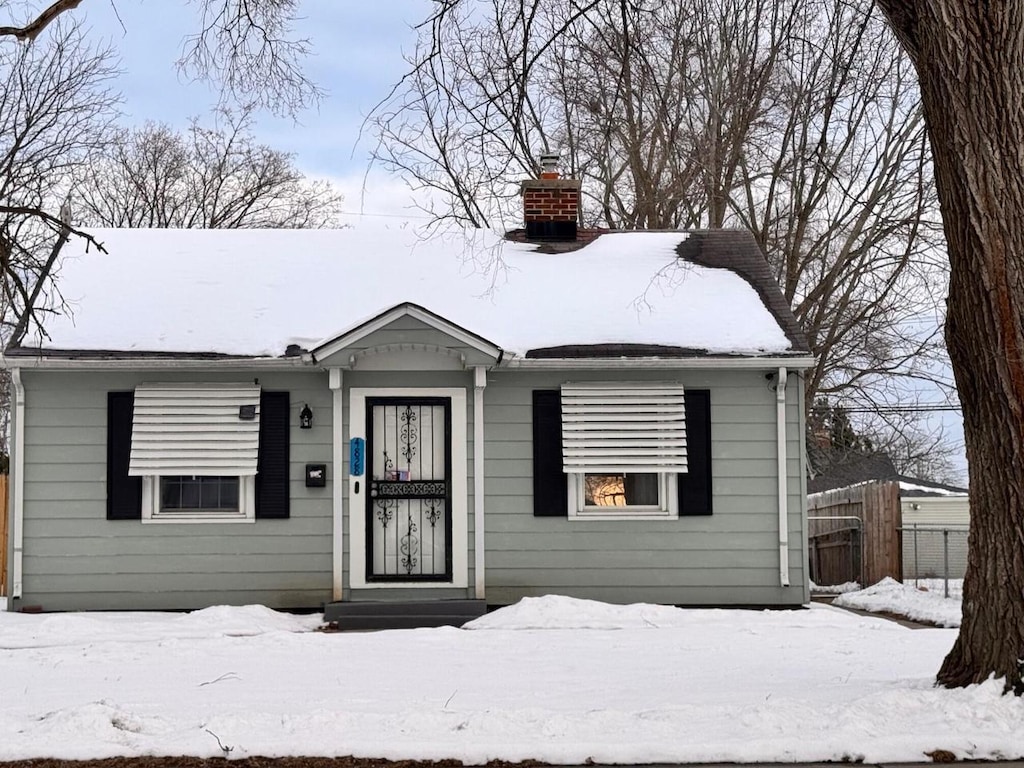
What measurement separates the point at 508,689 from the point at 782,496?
18.4 ft

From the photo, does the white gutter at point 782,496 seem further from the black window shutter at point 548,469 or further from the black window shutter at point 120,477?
the black window shutter at point 120,477

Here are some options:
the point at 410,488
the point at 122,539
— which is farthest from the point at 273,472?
the point at 122,539

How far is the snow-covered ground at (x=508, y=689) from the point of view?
6027 millimetres

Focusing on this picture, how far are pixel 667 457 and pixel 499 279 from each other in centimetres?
305

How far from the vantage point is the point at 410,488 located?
12.3 m

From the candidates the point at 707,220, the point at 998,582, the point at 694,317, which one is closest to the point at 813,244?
the point at 707,220

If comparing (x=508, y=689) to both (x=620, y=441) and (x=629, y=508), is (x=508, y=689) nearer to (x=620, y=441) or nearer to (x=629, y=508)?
(x=620, y=441)

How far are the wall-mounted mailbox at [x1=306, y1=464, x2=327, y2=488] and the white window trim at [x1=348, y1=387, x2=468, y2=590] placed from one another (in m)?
0.27

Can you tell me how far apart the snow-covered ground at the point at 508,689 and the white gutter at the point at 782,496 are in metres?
0.89

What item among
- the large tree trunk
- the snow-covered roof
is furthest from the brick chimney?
the large tree trunk

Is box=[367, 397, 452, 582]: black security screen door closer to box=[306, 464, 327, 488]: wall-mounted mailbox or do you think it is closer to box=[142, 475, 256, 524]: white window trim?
box=[306, 464, 327, 488]: wall-mounted mailbox

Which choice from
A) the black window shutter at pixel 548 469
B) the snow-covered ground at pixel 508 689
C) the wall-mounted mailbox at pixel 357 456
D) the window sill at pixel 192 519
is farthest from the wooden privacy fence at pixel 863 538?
the window sill at pixel 192 519

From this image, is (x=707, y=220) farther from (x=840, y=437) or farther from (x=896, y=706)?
(x=896, y=706)

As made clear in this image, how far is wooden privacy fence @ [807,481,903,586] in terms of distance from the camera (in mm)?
16953
